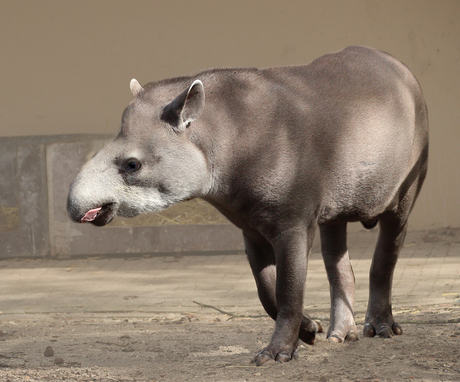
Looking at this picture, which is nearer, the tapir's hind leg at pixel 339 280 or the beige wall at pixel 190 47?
the tapir's hind leg at pixel 339 280

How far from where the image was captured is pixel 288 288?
3.86m

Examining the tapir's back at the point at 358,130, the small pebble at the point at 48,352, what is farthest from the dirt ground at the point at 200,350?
the tapir's back at the point at 358,130

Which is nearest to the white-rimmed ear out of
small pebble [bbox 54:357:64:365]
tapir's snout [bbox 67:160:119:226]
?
tapir's snout [bbox 67:160:119:226]

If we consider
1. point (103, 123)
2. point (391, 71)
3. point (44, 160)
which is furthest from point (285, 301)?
point (103, 123)

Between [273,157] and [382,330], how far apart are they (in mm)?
1534

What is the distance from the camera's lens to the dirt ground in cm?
394

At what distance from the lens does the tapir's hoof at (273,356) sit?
3.87 metres

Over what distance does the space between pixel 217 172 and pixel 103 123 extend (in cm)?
621

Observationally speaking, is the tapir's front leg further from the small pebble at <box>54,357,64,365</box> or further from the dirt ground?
the small pebble at <box>54,357,64,365</box>

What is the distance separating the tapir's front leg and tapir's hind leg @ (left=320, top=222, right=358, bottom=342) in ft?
2.47

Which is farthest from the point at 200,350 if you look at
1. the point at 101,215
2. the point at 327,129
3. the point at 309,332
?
the point at 327,129

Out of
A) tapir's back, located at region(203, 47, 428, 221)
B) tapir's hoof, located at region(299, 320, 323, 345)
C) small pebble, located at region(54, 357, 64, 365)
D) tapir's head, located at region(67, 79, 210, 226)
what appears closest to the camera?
tapir's head, located at region(67, 79, 210, 226)

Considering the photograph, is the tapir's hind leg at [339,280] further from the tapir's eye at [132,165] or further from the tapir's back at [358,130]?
the tapir's eye at [132,165]

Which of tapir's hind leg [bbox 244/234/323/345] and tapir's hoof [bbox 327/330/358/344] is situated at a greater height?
tapir's hind leg [bbox 244/234/323/345]
